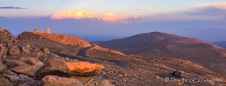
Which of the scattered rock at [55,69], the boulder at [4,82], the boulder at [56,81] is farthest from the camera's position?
the scattered rock at [55,69]

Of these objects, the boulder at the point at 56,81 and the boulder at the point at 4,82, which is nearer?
the boulder at the point at 56,81

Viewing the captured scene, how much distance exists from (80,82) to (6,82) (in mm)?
1963

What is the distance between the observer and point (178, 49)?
74062 millimetres

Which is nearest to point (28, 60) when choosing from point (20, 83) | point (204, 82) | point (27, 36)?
point (20, 83)

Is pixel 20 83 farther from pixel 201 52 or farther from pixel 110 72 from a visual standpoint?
pixel 201 52

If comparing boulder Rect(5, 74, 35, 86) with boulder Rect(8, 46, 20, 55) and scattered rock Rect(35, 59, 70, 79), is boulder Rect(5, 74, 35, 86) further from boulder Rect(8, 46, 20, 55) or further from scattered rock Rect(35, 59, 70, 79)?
boulder Rect(8, 46, 20, 55)

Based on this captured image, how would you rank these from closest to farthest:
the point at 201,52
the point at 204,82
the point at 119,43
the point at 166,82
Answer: the point at 166,82 < the point at 204,82 < the point at 201,52 < the point at 119,43

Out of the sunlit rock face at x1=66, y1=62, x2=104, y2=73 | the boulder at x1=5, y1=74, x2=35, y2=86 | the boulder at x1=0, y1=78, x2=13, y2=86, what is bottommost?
the boulder at x1=5, y1=74, x2=35, y2=86

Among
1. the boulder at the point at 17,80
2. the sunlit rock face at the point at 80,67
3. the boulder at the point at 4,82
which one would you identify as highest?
the sunlit rock face at the point at 80,67

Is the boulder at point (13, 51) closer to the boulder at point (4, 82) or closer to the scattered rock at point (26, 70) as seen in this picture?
the scattered rock at point (26, 70)

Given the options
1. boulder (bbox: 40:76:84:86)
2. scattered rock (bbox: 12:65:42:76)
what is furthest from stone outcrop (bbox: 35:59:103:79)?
scattered rock (bbox: 12:65:42:76)

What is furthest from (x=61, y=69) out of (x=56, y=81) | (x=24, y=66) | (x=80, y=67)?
(x=24, y=66)

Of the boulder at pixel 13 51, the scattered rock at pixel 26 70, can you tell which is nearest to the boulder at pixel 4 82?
the scattered rock at pixel 26 70

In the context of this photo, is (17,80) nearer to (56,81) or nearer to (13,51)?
(56,81)
